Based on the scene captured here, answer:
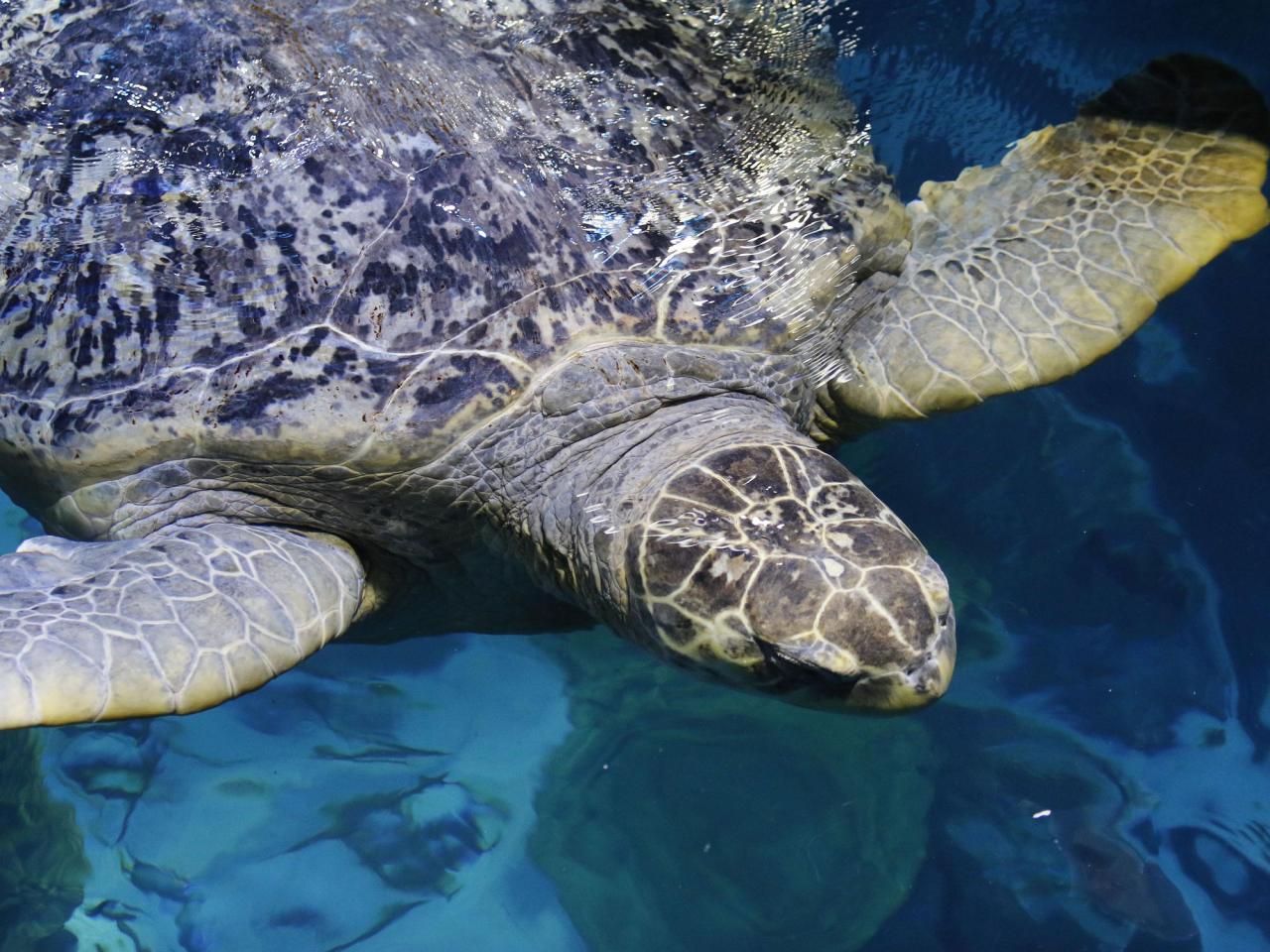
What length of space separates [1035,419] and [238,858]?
10.0 feet

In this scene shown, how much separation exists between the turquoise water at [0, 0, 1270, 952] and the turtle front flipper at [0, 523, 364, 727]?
1.12m

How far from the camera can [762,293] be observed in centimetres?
252

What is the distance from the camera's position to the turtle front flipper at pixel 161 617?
1794 millimetres

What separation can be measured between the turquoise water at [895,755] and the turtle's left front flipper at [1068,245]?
23.7 inches

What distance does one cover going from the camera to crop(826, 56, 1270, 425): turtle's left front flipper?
2.58m

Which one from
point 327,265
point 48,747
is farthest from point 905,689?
point 48,747

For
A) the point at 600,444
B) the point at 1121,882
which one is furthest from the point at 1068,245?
the point at 1121,882

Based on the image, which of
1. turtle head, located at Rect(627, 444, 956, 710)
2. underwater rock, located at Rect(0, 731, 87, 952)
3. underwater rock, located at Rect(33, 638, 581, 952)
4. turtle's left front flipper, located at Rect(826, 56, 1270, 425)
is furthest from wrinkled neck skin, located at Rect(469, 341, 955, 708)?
underwater rock, located at Rect(0, 731, 87, 952)

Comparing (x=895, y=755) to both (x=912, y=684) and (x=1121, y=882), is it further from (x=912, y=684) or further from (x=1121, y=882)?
(x=912, y=684)

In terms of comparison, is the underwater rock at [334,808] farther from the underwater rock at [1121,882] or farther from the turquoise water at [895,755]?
the underwater rock at [1121,882]

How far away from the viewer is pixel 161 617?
197 cm

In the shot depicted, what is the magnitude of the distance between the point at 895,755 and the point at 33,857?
2.75 metres

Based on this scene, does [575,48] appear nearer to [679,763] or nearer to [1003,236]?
[1003,236]

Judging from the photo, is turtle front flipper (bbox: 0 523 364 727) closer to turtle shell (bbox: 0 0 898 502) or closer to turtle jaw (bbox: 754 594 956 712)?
turtle shell (bbox: 0 0 898 502)
